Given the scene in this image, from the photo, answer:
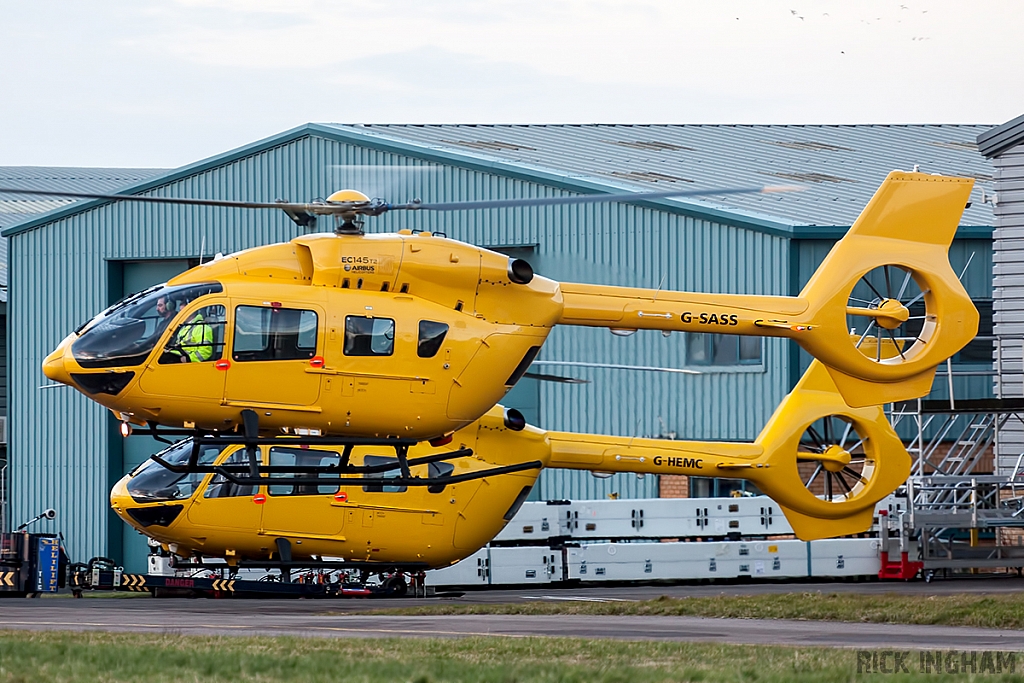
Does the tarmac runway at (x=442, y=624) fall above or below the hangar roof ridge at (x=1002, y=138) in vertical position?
below

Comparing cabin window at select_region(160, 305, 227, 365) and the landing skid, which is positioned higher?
cabin window at select_region(160, 305, 227, 365)

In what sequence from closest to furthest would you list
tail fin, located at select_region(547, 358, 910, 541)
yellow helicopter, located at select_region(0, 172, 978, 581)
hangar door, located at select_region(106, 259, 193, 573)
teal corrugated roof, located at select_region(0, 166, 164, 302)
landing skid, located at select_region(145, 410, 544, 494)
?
1. yellow helicopter, located at select_region(0, 172, 978, 581)
2. landing skid, located at select_region(145, 410, 544, 494)
3. tail fin, located at select_region(547, 358, 910, 541)
4. hangar door, located at select_region(106, 259, 193, 573)
5. teal corrugated roof, located at select_region(0, 166, 164, 302)

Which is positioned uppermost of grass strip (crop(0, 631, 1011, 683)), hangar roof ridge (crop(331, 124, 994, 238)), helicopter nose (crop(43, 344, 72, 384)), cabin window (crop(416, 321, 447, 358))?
hangar roof ridge (crop(331, 124, 994, 238))

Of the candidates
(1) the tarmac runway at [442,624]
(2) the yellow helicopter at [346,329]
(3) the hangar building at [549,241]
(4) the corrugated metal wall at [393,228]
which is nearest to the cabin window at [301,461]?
(1) the tarmac runway at [442,624]

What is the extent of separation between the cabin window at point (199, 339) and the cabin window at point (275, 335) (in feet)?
0.63

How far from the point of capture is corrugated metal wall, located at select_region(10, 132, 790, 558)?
31781mm

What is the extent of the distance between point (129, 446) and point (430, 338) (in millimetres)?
21395

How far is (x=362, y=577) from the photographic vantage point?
73.3 ft

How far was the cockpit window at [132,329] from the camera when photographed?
16.8 m

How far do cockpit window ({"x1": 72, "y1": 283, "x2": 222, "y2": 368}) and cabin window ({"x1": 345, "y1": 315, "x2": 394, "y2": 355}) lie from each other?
1.57 metres

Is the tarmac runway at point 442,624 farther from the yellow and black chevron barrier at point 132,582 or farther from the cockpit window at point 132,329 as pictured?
the cockpit window at point 132,329

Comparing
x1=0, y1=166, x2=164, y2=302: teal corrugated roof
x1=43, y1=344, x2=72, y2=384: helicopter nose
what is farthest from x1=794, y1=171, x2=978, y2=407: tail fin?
x1=0, y1=166, x2=164, y2=302: teal corrugated roof

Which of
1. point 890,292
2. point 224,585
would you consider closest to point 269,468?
point 224,585

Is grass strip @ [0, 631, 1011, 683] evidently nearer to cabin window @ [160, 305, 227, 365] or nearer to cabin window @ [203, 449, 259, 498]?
cabin window @ [160, 305, 227, 365]
